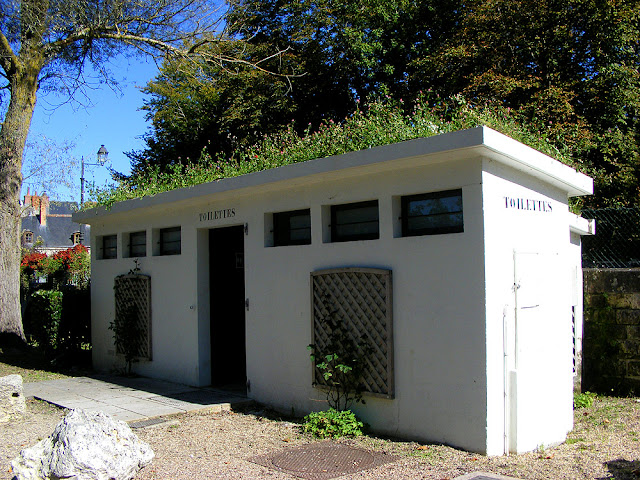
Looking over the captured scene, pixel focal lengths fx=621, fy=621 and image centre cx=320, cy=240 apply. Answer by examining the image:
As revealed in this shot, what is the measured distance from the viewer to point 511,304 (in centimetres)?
586

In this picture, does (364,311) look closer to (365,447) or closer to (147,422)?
(365,447)

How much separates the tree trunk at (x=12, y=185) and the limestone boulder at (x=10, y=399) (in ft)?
23.2

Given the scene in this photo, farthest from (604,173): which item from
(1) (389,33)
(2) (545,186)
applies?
(2) (545,186)

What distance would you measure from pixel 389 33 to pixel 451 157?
18.4m

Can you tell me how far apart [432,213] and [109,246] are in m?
7.82

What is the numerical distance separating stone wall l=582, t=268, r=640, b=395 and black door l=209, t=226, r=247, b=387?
16.5 feet

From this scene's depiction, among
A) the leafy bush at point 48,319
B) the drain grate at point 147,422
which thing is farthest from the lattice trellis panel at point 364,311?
the leafy bush at point 48,319

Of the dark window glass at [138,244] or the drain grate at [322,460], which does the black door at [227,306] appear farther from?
the drain grate at [322,460]

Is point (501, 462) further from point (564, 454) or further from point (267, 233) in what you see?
point (267, 233)

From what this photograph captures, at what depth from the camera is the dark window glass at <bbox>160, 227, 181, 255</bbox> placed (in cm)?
1009

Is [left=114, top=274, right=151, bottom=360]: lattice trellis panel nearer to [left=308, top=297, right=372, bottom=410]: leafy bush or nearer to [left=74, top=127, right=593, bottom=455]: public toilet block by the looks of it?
[left=74, top=127, right=593, bottom=455]: public toilet block

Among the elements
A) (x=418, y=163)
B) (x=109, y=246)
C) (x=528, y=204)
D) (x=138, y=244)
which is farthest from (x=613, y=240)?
(x=109, y=246)

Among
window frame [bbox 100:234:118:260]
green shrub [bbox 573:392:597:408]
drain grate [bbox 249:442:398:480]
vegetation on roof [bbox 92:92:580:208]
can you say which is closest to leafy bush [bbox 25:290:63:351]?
window frame [bbox 100:234:118:260]

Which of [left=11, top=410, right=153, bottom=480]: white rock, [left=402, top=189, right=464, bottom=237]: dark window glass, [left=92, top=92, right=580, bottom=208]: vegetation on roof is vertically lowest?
[left=11, top=410, right=153, bottom=480]: white rock
